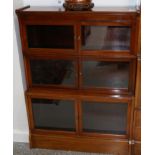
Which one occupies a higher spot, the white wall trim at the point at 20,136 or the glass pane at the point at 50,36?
the glass pane at the point at 50,36

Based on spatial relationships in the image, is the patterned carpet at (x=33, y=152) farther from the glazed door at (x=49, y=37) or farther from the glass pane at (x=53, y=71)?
the glazed door at (x=49, y=37)

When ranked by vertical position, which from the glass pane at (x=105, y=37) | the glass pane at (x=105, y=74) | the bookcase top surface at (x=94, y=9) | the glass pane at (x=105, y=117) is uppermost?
the bookcase top surface at (x=94, y=9)

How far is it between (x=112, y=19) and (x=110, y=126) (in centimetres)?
96

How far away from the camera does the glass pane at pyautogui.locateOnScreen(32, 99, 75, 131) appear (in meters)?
2.16

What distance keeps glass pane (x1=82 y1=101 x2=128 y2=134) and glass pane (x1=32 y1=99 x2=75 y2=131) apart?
5.1 inches

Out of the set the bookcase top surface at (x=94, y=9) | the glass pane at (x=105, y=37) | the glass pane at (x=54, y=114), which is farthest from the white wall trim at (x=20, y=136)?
the bookcase top surface at (x=94, y=9)

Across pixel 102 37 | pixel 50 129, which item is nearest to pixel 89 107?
pixel 50 129

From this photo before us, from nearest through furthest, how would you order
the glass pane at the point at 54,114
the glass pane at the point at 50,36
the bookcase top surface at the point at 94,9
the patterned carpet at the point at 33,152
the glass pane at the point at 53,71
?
the bookcase top surface at the point at 94,9 → the glass pane at the point at 50,36 → the glass pane at the point at 53,71 → the glass pane at the point at 54,114 → the patterned carpet at the point at 33,152

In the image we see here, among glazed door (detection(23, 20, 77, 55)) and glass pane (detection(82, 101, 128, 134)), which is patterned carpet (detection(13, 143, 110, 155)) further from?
glazed door (detection(23, 20, 77, 55))

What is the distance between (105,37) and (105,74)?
0.32m

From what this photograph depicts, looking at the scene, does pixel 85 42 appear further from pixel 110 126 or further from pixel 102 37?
pixel 110 126

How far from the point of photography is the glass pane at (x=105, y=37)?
73.8 inches

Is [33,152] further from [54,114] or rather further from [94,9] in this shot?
[94,9]
